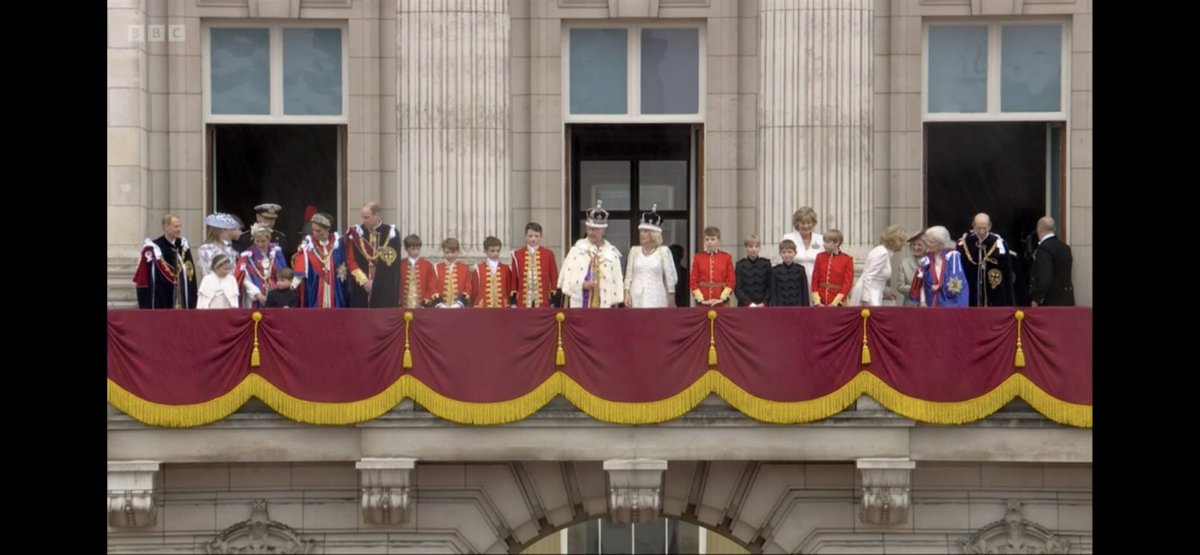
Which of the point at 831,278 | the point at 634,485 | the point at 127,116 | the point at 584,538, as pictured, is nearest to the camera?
the point at 634,485

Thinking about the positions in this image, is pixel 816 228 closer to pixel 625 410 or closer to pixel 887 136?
pixel 887 136

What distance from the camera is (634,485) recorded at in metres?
36.0

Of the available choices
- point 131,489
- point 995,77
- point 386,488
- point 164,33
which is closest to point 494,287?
point 386,488

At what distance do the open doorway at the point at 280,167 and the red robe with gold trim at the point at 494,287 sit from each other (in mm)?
3977

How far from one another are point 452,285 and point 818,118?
20.9ft

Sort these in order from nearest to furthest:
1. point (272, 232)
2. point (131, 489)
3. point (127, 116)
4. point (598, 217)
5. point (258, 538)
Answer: point (131, 489), point (258, 538), point (598, 217), point (272, 232), point (127, 116)

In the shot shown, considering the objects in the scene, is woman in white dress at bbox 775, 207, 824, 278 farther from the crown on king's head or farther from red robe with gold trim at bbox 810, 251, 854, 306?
the crown on king's head

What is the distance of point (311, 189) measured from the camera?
134 ft

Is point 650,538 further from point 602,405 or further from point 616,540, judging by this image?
point 602,405

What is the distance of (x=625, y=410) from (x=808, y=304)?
3.13 metres

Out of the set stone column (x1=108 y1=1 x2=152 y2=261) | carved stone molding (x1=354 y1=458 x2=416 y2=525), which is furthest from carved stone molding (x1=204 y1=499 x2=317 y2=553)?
stone column (x1=108 y1=1 x2=152 y2=261)

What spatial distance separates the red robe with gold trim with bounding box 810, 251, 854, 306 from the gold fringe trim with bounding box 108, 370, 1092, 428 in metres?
1.44

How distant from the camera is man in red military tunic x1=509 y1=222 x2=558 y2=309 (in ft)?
123

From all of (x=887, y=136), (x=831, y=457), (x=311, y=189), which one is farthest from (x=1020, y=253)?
(x=311, y=189)
